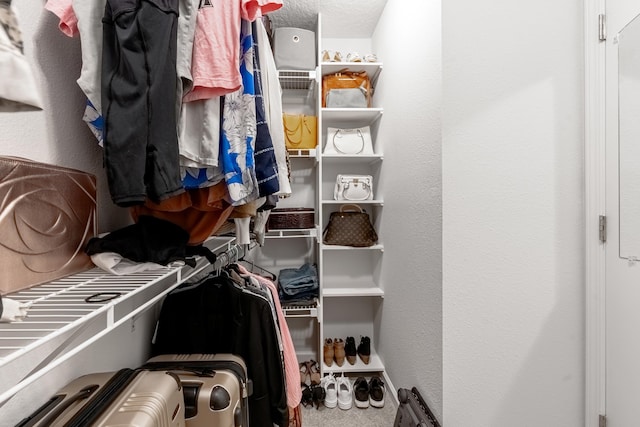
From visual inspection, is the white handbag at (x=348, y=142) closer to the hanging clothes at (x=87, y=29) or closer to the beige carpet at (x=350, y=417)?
the hanging clothes at (x=87, y=29)

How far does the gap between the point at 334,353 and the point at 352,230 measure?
871 millimetres

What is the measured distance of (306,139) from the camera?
2.03m

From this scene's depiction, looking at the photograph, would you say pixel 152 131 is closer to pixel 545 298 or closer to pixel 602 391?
pixel 545 298

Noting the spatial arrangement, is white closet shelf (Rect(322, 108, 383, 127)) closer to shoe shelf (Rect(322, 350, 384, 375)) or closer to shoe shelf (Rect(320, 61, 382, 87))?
shoe shelf (Rect(320, 61, 382, 87))

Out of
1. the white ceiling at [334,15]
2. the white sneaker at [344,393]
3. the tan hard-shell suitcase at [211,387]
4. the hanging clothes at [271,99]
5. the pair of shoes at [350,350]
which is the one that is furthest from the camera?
the pair of shoes at [350,350]

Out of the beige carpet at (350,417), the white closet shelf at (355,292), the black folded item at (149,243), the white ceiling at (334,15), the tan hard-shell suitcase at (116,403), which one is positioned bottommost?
the beige carpet at (350,417)

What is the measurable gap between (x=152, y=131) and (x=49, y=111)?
33cm

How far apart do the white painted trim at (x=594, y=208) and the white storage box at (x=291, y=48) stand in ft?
4.67

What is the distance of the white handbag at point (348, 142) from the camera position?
208 centimetres

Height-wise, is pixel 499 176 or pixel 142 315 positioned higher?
pixel 499 176

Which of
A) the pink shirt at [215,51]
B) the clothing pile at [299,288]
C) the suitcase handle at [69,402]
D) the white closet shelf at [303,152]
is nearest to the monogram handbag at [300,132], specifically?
the white closet shelf at [303,152]

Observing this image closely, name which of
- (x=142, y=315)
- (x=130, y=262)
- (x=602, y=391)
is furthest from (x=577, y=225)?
(x=142, y=315)

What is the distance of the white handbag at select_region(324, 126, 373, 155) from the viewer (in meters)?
2.08

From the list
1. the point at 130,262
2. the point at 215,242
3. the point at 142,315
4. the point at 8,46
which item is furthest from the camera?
the point at 215,242
